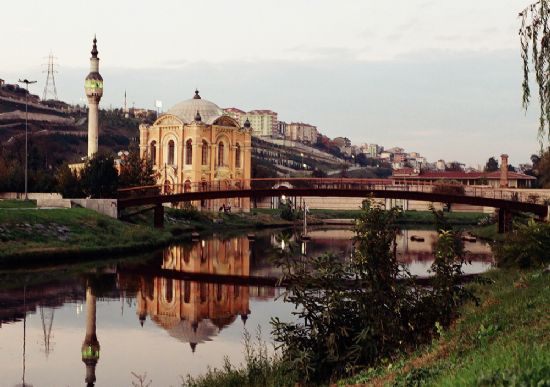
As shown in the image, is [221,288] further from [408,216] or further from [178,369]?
[408,216]

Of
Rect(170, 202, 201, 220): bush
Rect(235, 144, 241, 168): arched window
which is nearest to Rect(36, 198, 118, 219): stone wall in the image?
Rect(170, 202, 201, 220): bush

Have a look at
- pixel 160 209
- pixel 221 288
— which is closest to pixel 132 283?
pixel 221 288

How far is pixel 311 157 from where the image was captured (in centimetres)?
19588

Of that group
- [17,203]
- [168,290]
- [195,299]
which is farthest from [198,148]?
[195,299]

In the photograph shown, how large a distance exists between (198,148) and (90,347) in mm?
63238

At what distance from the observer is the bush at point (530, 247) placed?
27.9 m

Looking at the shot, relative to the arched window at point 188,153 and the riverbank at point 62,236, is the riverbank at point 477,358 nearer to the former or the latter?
the riverbank at point 62,236

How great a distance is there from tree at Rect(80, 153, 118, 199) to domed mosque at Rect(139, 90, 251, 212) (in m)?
25.9

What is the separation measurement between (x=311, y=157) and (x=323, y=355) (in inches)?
7209

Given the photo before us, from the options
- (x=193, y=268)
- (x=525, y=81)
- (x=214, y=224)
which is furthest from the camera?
(x=214, y=224)

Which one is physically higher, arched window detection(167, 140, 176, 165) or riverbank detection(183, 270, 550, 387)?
arched window detection(167, 140, 176, 165)

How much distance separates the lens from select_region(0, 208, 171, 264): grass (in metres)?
35.9

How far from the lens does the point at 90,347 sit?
63.3 feet

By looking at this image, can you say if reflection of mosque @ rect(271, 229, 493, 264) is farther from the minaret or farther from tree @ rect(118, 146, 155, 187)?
the minaret
